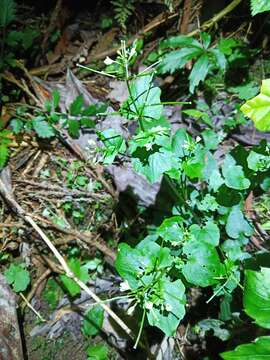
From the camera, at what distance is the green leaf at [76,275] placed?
7.41ft

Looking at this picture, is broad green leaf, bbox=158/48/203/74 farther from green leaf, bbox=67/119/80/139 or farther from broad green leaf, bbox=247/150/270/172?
broad green leaf, bbox=247/150/270/172

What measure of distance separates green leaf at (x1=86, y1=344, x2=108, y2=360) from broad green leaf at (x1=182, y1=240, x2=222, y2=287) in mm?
755

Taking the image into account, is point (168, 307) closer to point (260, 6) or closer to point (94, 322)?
point (94, 322)

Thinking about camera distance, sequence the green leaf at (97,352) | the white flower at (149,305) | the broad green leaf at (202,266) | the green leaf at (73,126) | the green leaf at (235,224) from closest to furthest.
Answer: the white flower at (149,305), the broad green leaf at (202,266), the green leaf at (235,224), the green leaf at (97,352), the green leaf at (73,126)

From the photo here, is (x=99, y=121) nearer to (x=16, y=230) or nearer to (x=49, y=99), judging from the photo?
(x=49, y=99)

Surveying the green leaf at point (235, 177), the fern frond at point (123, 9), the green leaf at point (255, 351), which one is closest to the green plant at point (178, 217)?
the green leaf at point (235, 177)

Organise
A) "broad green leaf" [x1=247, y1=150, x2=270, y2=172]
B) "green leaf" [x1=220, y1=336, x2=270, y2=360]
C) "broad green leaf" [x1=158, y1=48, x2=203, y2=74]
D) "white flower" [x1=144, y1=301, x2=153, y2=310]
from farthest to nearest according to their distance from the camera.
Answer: "broad green leaf" [x1=158, y1=48, x2=203, y2=74], "broad green leaf" [x1=247, y1=150, x2=270, y2=172], "white flower" [x1=144, y1=301, x2=153, y2=310], "green leaf" [x1=220, y1=336, x2=270, y2=360]

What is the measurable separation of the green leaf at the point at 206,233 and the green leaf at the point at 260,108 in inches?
18.8

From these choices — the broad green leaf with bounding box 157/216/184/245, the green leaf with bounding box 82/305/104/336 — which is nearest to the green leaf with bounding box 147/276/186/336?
the broad green leaf with bounding box 157/216/184/245

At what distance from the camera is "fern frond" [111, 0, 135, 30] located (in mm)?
2607

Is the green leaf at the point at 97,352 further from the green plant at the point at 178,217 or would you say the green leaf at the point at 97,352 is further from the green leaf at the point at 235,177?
the green leaf at the point at 235,177

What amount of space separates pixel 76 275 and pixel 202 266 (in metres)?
0.87

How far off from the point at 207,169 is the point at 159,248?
Result: 59cm

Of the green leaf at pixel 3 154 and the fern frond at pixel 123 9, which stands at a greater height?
the fern frond at pixel 123 9
